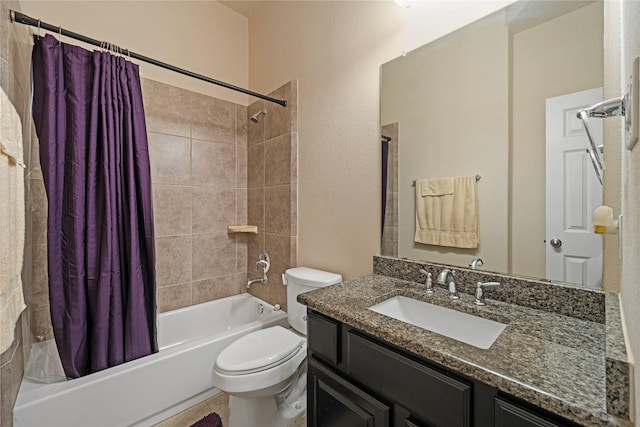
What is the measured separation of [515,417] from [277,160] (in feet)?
6.45

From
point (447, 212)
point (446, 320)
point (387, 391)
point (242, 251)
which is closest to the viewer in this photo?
point (387, 391)

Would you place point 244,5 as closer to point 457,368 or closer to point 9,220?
point 9,220

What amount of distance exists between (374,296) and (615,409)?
2.35 feet

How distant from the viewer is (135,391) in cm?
146

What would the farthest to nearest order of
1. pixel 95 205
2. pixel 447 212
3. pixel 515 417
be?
pixel 95 205, pixel 447 212, pixel 515 417

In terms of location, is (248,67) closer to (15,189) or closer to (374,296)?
(15,189)

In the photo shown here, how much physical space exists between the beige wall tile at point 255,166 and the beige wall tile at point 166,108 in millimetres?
521

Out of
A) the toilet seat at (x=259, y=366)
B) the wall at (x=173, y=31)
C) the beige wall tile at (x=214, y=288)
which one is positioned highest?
the wall at (x=173, y=31)

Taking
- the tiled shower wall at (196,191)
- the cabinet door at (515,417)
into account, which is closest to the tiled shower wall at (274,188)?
the tiled shower wall at (196,191)

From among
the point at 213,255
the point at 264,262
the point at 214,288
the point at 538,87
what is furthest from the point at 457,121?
the point at 214,288

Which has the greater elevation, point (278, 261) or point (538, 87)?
point (538, 87)

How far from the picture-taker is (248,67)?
8.52 ft

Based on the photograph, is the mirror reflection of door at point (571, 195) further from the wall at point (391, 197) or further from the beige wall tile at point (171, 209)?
the beige wall tile at point (171, 209)

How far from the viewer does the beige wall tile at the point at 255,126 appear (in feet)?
7.79
